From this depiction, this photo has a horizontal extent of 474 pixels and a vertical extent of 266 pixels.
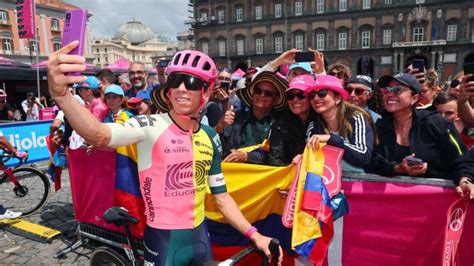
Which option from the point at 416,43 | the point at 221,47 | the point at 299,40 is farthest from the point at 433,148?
the point at 221,47

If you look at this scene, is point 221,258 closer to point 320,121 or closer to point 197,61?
point 320,121

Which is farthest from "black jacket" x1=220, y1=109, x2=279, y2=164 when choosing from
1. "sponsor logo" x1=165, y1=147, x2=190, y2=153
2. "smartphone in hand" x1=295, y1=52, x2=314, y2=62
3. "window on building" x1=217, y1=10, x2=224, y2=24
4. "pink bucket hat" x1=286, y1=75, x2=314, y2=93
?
"window on building" x1=217, y1=10, x2=224, y2=24

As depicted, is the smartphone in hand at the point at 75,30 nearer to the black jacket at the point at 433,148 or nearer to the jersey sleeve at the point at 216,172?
the jersey sleeve at the point at 216,172

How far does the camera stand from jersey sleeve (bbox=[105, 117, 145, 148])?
6.31 feet

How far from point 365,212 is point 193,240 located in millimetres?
1473

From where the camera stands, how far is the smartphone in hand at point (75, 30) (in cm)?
165

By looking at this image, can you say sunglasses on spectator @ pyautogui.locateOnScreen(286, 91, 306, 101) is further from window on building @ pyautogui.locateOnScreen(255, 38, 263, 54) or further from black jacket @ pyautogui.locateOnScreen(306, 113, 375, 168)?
window on building @ pyautogui.locateOnScreen(255, 38, 263, 54)

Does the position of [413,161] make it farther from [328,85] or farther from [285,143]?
[285,143]

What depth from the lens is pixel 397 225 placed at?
2.73 m

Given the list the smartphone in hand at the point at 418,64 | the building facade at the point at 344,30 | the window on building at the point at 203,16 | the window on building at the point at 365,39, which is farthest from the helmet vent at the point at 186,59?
the window on building at the point at 203,16

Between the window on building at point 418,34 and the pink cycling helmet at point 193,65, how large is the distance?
176 feet

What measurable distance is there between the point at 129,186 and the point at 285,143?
1.60 metres

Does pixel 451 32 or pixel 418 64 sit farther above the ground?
pixel 451 32

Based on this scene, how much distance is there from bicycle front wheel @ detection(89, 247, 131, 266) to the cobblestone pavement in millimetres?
1255
